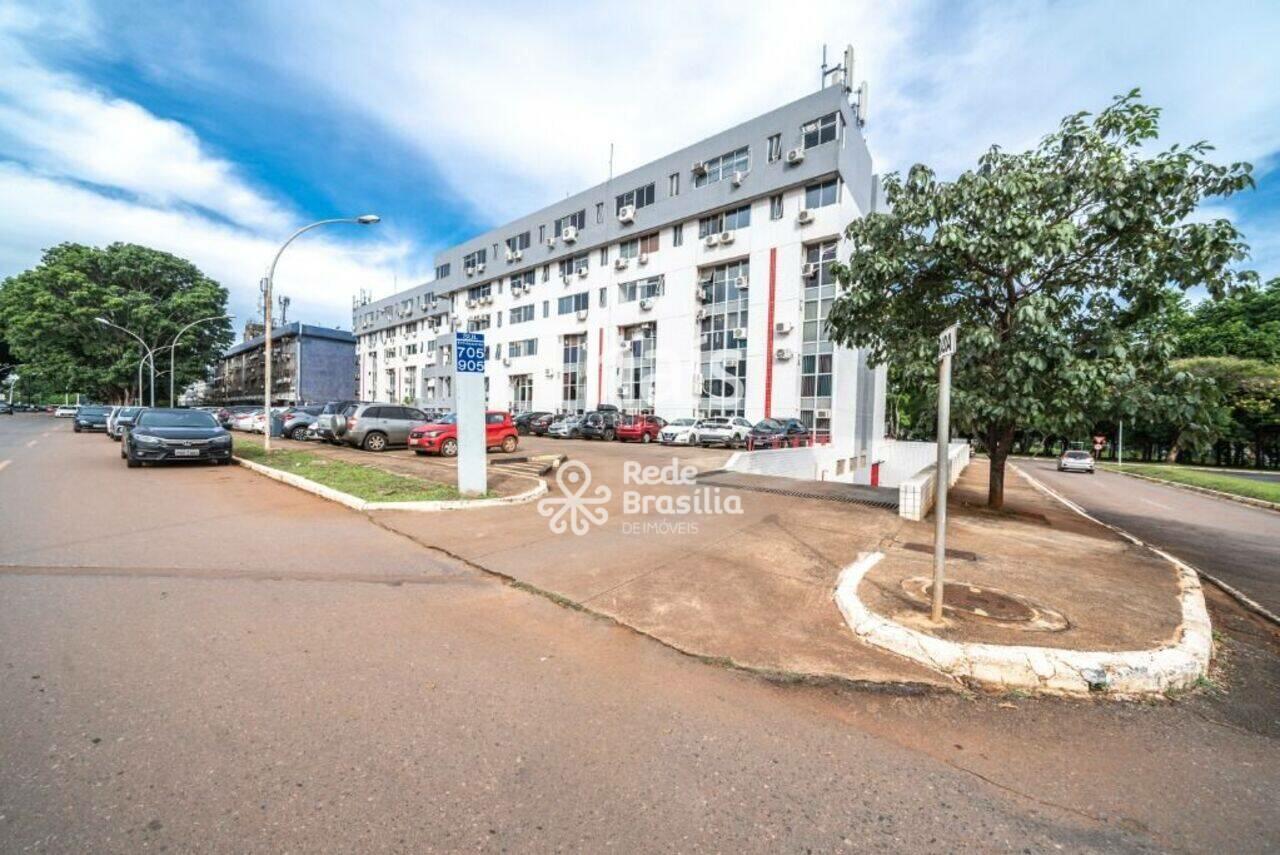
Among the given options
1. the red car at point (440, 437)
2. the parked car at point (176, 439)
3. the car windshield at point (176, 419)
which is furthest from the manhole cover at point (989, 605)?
the car windshield at point (176, 419)

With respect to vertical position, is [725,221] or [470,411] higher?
[725,221]

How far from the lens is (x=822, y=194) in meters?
28.5

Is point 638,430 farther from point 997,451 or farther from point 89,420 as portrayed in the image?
point 89,420

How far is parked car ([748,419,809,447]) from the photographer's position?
78.3 ft

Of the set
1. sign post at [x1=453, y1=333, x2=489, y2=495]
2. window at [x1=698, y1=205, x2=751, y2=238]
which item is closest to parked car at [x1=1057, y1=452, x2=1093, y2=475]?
window at [x1=698, y1=205, x2=751, y2=238]

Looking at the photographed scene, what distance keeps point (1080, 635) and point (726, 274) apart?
31.4 meters

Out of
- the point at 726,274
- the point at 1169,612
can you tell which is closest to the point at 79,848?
the point at 1169,612

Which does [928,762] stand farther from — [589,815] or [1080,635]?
[1080,635]

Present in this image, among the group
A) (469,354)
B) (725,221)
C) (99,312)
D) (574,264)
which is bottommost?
(469,354)

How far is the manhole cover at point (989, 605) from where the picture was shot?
14.0 ft

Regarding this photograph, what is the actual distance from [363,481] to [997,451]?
12632 mm

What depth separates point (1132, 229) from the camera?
26.0 ft

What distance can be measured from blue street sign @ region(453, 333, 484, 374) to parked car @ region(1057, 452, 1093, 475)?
34733 millimetres

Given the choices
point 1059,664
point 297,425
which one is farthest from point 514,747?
point 297,425
